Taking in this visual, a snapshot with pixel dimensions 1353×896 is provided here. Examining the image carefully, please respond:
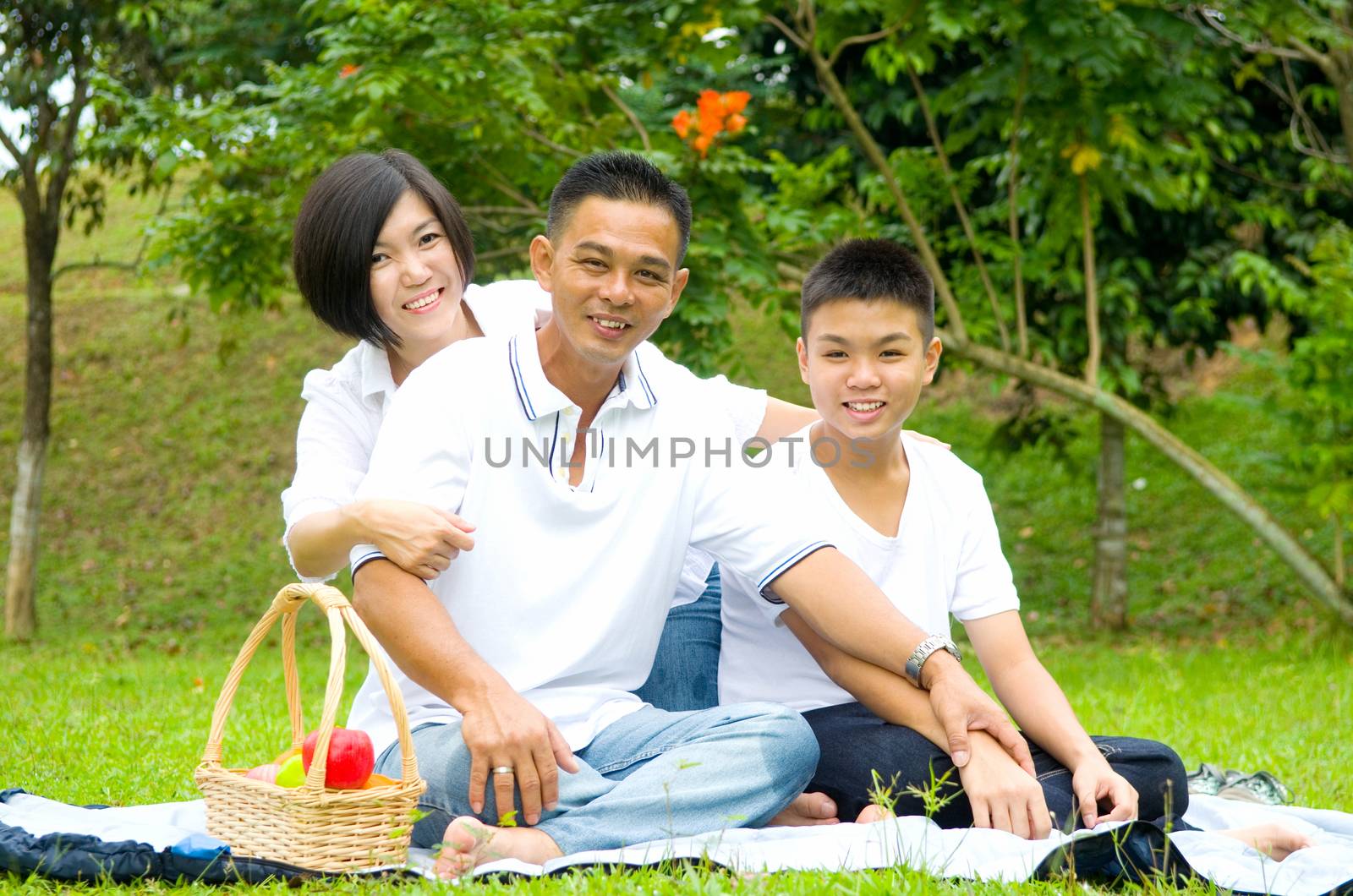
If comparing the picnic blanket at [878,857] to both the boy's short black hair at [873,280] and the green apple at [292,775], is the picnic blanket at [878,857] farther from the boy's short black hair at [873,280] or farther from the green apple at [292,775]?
the boy's short black hair at [873,280]

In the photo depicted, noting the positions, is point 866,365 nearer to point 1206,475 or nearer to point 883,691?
point 883,691

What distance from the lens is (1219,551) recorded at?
1202cm

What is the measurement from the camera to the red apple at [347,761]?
2725 mm

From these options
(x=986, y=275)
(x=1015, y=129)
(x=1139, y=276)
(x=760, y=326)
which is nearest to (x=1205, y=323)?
(x=1139, y=276)

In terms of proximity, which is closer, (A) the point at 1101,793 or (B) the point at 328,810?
(B) the point at 328,810

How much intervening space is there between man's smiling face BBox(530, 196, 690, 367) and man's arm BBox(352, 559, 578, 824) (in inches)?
29.3

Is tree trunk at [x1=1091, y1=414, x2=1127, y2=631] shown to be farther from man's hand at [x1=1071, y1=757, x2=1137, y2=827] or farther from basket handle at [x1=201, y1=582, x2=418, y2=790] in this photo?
basket handle at [x1=201, y1=582, x2=418, y2=790]

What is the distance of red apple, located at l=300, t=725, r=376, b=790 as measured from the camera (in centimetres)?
272

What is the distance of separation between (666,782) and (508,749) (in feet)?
1.24

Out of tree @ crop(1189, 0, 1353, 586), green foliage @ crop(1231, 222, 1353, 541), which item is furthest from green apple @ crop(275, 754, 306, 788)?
green foliage @ crop(1231, 222, 1353, 541)

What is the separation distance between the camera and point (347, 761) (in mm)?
2729

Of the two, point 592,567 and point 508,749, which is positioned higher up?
point 592,567

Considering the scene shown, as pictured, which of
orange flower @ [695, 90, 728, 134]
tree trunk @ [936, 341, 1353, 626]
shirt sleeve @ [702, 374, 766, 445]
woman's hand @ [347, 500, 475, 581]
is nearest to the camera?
woman's hand @ [347, 500, 475, 581]

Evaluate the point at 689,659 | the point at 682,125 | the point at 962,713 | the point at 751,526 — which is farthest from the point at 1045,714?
the point at 682,125
